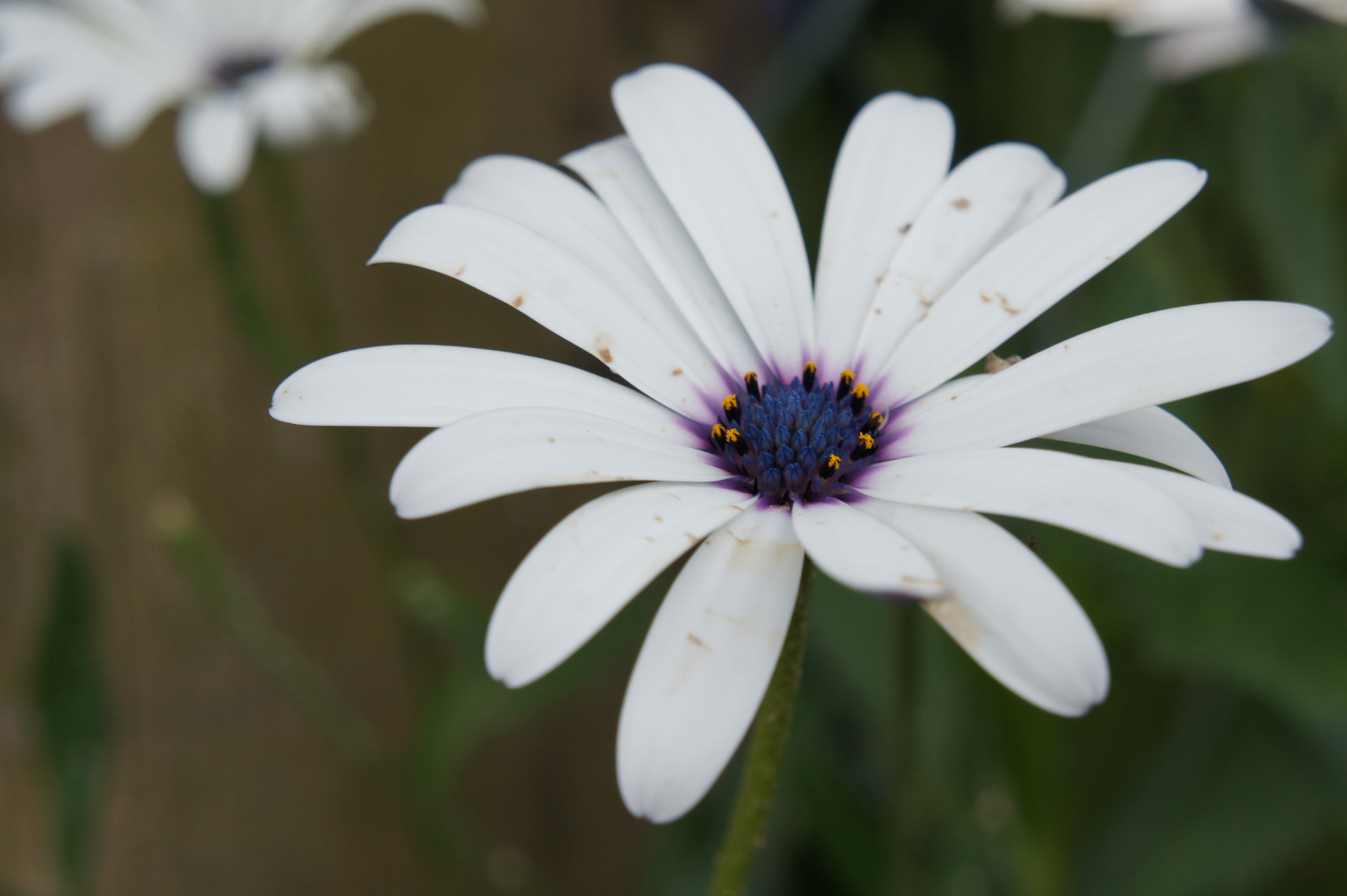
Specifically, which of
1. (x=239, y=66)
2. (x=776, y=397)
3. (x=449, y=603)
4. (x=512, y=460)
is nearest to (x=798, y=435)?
(x=776, y=397)

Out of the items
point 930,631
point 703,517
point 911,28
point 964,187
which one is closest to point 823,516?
point 703,517

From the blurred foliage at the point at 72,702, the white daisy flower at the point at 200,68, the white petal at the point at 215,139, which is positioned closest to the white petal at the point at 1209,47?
the white daisy flower at the point at 200,68

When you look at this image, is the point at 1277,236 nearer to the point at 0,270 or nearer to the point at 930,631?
the point at 930,631

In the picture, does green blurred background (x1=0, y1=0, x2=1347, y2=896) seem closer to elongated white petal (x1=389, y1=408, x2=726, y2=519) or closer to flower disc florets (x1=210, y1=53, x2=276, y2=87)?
flower disc florets (x1=210, y1=53, x2=276, y2=87)

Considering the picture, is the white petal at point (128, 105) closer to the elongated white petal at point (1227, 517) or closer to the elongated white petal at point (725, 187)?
the elongated white petal at point (725, 187)

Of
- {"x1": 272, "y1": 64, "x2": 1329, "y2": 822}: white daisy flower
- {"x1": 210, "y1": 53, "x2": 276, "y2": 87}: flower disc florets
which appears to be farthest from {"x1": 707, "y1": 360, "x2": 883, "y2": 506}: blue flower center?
{"x1": 210, "y1": 53, "x2": 276, "y2": 87}: flower disc florets

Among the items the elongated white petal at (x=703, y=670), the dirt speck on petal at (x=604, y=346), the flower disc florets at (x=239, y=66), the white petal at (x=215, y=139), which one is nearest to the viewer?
the elongated white petal at (x=703, y=670)
